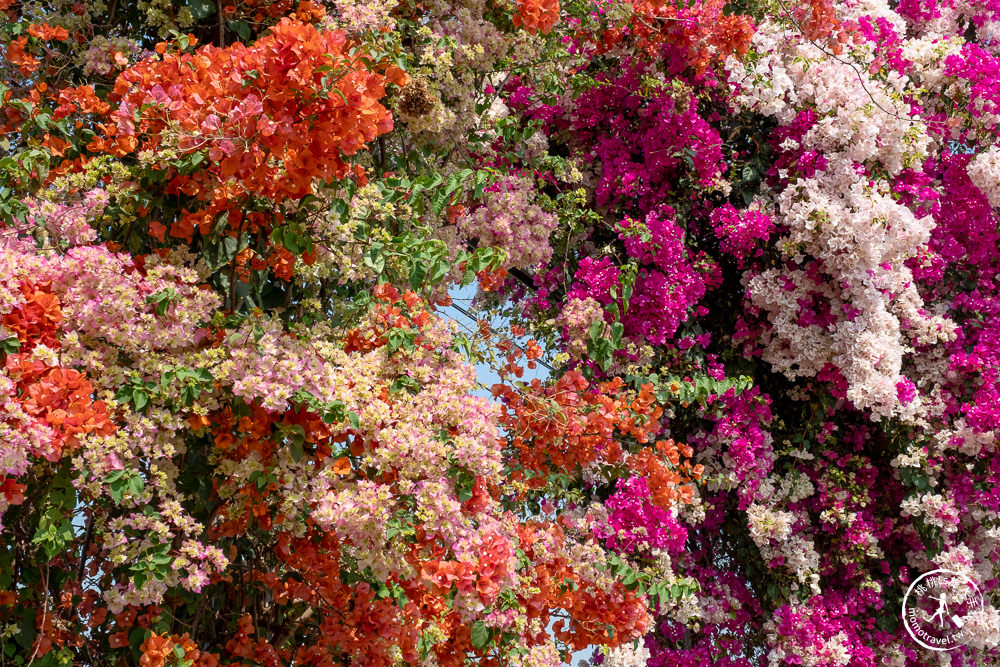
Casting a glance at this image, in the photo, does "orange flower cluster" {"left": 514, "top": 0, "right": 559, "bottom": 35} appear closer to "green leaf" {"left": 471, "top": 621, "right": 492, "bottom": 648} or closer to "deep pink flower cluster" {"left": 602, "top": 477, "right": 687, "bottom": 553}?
"deep pink flower cluster" {"left": 602, "top": 477, "right": 687, "bottom": 553}

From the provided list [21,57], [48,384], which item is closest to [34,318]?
[48,384]

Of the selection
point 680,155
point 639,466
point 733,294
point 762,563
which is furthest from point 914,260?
point 639,466

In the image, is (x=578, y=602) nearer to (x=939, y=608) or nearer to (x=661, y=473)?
(x=661, y=473)

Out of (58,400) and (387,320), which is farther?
(387,320)

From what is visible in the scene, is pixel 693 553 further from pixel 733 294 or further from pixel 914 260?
pixel 914 260

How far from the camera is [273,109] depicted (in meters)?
1.72

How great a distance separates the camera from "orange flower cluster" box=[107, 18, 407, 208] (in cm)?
169

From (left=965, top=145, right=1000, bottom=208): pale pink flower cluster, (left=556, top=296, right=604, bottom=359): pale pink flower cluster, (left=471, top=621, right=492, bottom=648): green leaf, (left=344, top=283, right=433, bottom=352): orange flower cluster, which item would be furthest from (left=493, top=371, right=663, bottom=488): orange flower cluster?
(left=965, top=145, right=1000, bottom=208): pale pink flower cluster

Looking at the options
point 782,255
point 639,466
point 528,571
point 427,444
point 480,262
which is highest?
point 782,255

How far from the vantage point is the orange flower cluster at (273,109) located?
1687mm

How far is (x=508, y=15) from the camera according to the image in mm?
2904

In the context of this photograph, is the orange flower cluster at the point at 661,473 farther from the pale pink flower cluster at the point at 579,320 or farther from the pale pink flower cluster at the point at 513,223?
the pale pink flower cluster at the point at 513,223

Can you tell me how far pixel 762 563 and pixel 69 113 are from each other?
2778 millimetres

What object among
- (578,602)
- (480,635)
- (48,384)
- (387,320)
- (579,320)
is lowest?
(480,635)
